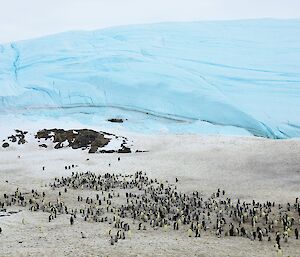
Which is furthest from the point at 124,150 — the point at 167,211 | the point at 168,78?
the point at 167,211

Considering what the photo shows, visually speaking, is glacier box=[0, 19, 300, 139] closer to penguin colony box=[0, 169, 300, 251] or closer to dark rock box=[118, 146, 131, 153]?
dark rock box=[118, 146, 131, 153]

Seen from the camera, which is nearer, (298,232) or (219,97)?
(298,232)

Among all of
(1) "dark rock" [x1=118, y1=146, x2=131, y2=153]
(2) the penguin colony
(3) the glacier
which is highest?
(3) the glacier

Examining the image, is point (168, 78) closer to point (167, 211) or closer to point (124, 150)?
point (124, 150)

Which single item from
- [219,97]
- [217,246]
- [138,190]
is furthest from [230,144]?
[217,246]

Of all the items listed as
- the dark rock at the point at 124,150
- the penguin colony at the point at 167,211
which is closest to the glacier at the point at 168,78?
the dark rock at the point at 124,150

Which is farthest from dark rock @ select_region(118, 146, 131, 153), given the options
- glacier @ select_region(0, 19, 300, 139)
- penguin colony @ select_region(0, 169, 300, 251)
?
penguin colony @ select_region(0, 169, 300, 251)

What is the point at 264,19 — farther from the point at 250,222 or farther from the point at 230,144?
the point at 250,222
